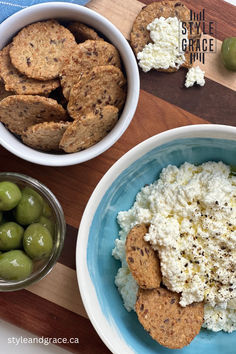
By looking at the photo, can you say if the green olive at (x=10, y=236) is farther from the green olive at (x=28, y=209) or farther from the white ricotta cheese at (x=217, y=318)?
the white ricotta cheese at (x=217, y=318)

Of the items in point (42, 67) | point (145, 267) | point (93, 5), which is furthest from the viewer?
point (93, 5)

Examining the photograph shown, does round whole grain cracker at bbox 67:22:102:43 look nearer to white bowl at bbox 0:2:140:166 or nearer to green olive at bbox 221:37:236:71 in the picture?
white bowl at bbox 0:2:140:166

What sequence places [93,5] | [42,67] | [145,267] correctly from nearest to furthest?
[145,267], [42,67], [93,5]

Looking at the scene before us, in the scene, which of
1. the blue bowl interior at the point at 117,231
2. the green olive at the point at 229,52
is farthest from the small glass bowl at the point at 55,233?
the green olive at the point at 229,52

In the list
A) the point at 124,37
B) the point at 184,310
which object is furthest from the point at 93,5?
the point at 184,310

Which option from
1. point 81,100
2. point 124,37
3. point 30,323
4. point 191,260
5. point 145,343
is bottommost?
point 30,323

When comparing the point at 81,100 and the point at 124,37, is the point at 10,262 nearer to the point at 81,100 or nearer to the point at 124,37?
the point at 81,100
